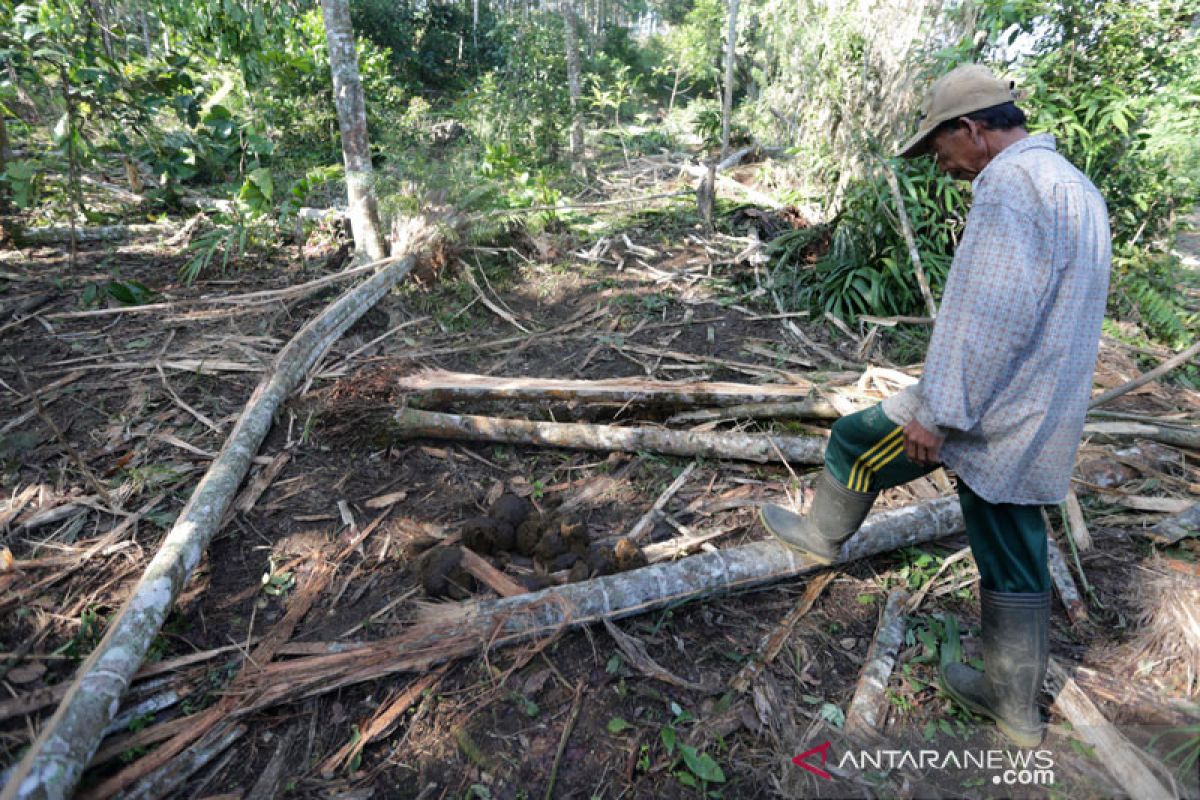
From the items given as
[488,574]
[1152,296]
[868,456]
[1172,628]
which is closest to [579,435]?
[488,574]

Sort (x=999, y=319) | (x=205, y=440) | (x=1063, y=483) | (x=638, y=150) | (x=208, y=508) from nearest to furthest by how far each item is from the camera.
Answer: (x=999, y=319)
(x=1063, y=483)
(x=208, y=508)
(x=205, y=440)
(x=638, y=150)

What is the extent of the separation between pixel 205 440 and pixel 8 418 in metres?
1.32

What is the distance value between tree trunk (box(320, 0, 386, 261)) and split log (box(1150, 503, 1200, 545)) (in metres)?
6.43

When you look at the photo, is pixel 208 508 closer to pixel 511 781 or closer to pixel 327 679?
pixel 327 679

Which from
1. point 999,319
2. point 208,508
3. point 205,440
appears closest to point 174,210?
point 205,440

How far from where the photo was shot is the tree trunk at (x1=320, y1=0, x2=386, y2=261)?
5637 mm

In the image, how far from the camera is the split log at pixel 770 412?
3.89 meters

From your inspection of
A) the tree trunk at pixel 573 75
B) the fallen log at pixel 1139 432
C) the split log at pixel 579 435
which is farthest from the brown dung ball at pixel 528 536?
the tree trunk at pixel 573 75

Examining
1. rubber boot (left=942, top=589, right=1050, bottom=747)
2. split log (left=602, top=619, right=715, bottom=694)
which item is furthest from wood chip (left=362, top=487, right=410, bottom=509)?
rubber boot (left=942, top=589, right=1050, bottom=747)

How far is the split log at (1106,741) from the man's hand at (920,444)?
3.40 ft

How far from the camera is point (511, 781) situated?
2.09 meters

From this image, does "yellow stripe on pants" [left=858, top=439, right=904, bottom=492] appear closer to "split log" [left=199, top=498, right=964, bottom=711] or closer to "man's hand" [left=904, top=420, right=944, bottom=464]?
"man's hand" [left=904, top=420, right=944, bottom=464]

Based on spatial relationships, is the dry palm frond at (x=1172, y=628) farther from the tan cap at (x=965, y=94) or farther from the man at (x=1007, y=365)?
the tan cap at (x=965, y=94)

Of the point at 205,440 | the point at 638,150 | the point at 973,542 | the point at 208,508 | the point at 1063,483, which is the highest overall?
the point at 1063,483
